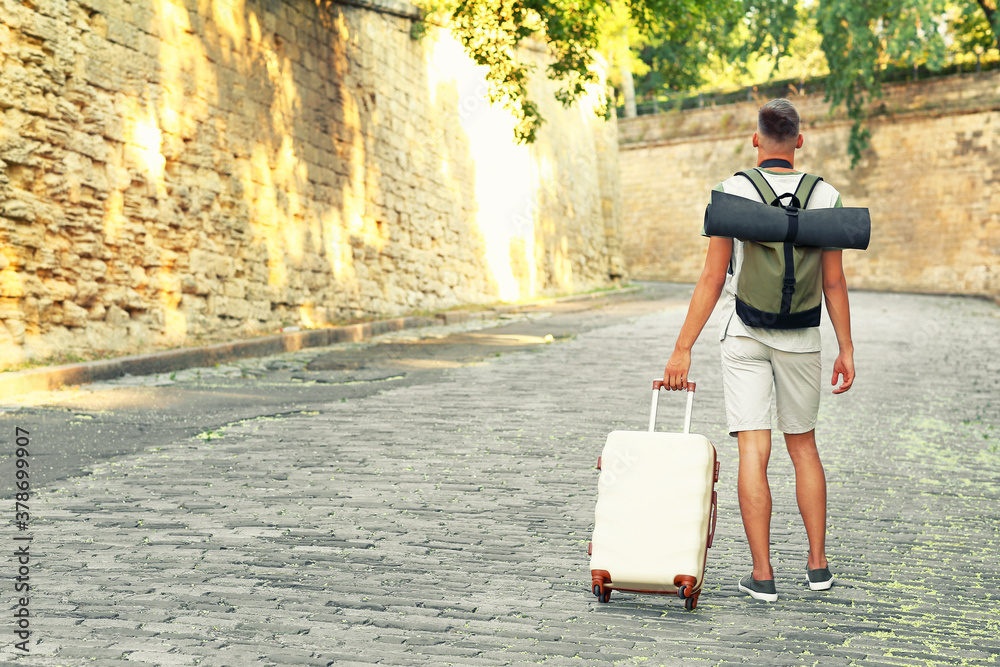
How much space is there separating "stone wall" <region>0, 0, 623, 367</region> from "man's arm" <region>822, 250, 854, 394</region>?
6586 mm

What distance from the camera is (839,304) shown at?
345 cm

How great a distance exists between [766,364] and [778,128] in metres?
0.85

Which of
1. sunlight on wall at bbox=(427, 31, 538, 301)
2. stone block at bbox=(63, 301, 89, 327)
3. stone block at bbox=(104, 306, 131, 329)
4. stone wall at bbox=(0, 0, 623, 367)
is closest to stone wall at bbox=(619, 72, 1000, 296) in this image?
sunlight on wall at bbox=(427, 31, 538, 301)

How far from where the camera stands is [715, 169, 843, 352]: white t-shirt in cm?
336

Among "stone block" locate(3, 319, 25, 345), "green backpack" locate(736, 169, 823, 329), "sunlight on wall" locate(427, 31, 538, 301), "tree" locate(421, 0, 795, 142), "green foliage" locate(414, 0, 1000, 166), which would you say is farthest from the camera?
"green foliage" locate(414, 0, 1000, 166)

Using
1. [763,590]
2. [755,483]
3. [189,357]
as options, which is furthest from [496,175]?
[763,590]

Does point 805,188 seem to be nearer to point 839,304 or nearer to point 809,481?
point 839,304

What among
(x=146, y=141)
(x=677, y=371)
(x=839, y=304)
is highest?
(x=146, y=141)

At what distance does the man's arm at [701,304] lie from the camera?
11.1ft

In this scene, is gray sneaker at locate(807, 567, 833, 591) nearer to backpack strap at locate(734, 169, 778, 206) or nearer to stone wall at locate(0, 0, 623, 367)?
backpack strap at locate(734, 169, 778, 206)

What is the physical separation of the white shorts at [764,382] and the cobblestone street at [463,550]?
537 mm

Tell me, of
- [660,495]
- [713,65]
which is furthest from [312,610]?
[713,65]

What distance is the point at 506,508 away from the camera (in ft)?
14.6

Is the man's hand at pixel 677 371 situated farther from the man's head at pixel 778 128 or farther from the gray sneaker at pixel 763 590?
the man's head at pixel 778 128
